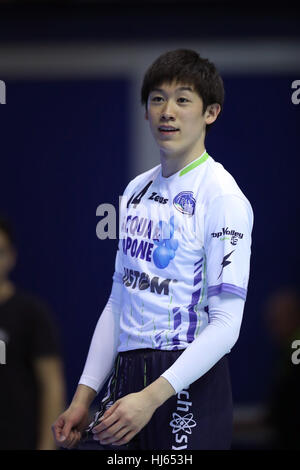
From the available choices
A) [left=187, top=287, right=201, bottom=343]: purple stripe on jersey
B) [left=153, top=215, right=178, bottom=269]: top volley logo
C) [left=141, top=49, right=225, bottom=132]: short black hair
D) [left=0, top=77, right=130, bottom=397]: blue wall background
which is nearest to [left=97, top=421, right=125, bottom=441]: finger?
[left=187, top=287, right=201, bottom=343]: purple stripe on jersey

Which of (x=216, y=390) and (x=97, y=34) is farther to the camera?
(x=97, y=34)

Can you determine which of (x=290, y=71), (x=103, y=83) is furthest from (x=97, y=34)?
(x=290, y=71)

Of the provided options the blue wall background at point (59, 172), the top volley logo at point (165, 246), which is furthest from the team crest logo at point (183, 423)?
the blue wall background at point (59, 172)

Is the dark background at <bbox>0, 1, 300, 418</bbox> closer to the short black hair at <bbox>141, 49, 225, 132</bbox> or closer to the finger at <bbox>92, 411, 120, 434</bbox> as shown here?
the short black hair at <bbox>141, 49, 225, 132</bbox>

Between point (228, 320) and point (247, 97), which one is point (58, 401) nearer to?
point (228, 320)

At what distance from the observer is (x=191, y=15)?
4.21m

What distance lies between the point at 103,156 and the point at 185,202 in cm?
265

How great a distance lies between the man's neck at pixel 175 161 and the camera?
178 cm

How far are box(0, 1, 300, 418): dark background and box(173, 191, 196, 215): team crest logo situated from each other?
0.17 m

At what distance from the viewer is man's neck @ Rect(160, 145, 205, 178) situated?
5.85ft

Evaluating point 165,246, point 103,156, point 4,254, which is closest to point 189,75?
point 165,246

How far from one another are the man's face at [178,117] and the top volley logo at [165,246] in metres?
0.17

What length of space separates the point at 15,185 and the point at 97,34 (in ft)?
3.11
